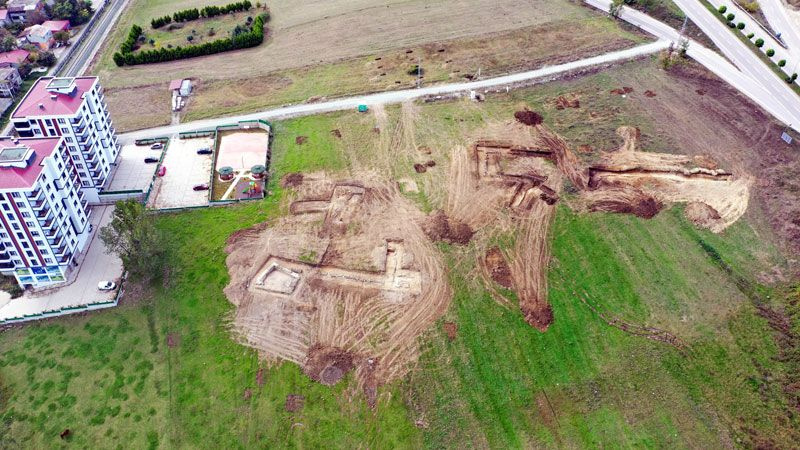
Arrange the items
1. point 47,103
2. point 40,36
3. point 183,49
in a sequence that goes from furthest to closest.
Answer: point 40,36 → point 183,49 → point 47,103

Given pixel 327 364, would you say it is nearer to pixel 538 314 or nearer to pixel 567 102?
pixel 538 314

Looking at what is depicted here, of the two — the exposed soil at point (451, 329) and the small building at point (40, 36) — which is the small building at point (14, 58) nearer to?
the small building at point (40, 36)

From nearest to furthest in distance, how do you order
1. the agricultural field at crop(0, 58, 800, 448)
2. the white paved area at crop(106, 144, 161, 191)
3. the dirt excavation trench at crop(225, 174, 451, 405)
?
the agricultural field at crop(0, 58, 800, 448) < the dirt excavation trench at crop(225, 174, 451, 405) < the white paved area at crop(106, 144, 161, 191)

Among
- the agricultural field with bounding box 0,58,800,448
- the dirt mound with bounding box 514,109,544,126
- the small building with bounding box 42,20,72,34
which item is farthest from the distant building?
the dirt mound with bounding box 514,109,544,126

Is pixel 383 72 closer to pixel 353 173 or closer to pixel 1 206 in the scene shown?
pixel 353 173

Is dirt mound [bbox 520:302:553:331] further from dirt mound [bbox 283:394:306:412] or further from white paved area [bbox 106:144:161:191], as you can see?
white paved area [bbox 106:144:161:191]

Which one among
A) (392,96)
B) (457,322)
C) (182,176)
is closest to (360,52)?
(392,96)
